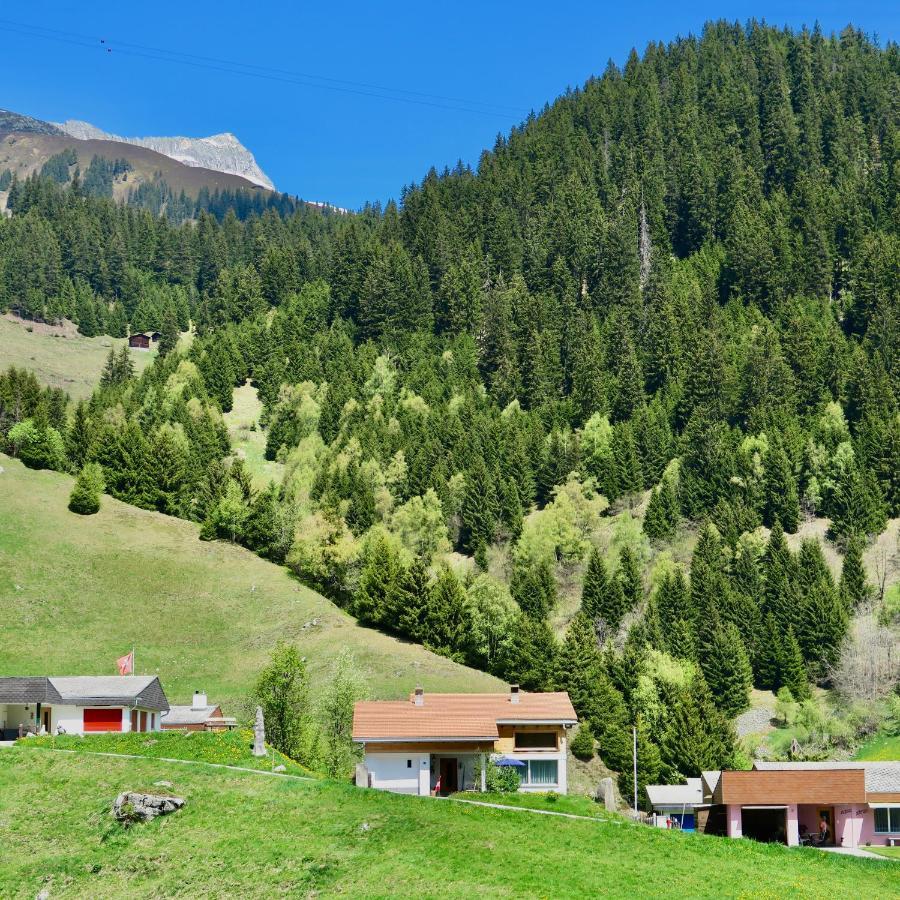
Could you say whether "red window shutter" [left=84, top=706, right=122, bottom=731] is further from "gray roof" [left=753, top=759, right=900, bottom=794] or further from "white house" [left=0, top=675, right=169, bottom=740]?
"gray roof" [left=753, top=759, right=900, bottom=794]

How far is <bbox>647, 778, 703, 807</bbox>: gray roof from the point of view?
84000 mm

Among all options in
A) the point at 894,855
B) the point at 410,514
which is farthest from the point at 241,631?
the point at 894,855

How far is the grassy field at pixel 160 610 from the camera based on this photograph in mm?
104875

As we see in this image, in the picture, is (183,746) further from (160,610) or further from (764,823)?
(160,610)

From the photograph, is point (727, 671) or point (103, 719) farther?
point (727, 671)

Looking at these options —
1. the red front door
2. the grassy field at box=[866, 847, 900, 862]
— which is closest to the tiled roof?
the red front door

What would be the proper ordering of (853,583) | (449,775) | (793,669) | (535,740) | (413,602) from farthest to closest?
1. (853,583)
2. (413,602)
3. (793,669)
4. (535,740)
5. (449,775)

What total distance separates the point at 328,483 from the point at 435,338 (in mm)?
56438

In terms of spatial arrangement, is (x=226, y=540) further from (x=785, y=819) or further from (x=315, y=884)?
(x=315, y=884)

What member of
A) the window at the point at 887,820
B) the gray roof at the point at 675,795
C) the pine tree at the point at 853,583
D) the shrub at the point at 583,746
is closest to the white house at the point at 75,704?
the shrub at the point at 583,746

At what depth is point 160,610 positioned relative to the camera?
119438 millimetres

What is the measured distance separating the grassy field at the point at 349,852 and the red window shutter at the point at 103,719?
77.6 feet

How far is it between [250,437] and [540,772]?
108m

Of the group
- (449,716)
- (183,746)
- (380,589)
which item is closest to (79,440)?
(380,589)
